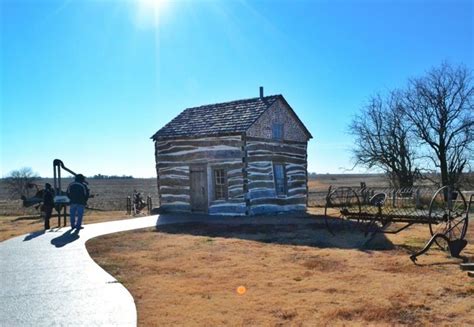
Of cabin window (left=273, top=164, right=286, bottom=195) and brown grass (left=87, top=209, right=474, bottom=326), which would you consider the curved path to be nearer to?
brown grass (left=87, top=209, right=474, bottom=326)

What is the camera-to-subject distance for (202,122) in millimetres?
21156

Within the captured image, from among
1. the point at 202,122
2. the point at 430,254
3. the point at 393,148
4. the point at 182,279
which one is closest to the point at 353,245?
the point at 430,254

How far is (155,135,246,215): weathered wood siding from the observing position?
19.2 metres

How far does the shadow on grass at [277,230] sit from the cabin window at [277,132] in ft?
13.3

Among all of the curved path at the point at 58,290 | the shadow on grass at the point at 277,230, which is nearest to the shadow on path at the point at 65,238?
the curved path at the point at 58,290

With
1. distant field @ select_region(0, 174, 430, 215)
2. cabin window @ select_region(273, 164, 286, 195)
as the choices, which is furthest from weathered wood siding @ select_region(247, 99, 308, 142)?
Answer: distant field @ select_region(0, 174, 430, 215)

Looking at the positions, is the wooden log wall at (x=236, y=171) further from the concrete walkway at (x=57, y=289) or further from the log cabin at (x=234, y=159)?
the concrete walkway at (x=57, y=289)

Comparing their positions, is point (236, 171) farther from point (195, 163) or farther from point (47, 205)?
point (47, 205)

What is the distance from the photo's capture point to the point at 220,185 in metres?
19.8

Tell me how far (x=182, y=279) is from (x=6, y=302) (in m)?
2.90

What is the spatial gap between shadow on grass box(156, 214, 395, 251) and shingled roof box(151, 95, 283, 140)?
4038mm

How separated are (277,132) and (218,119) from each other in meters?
2.99

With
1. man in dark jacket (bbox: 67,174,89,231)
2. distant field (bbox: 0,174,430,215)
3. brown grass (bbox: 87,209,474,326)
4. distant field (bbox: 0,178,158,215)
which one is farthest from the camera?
distant field (bbox: 0,174,430,215)

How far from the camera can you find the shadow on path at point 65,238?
38.0ft
